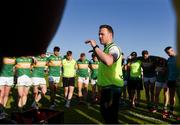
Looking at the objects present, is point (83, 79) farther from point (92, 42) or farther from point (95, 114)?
point (92, 42)

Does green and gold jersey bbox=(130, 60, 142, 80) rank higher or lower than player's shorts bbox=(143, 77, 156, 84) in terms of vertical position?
higher

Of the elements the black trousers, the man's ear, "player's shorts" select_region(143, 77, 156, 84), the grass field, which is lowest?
the grass field

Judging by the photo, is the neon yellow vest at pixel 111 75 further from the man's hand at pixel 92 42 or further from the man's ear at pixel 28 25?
the man's ear at pixel 28 25

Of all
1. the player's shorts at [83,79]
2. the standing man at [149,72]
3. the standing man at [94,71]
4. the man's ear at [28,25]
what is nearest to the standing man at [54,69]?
the player's shorts at [83,79]

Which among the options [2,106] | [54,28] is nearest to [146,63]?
[2,106]

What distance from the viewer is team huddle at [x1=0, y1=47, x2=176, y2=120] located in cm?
1033

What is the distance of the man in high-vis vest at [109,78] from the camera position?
5.40 meters

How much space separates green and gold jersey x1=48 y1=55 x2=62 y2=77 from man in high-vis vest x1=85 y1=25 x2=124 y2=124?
6.66 metres

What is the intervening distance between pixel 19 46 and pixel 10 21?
0.27 feet

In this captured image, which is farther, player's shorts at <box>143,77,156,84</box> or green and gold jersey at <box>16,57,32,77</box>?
player's shorts at <box>143,77,156,84</box>

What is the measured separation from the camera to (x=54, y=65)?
484 inches

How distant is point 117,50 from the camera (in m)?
5.46

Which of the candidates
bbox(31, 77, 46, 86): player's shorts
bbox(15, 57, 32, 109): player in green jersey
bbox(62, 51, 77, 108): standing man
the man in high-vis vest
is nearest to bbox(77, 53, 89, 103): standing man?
bbox(62, 51, 77, 108): standing man

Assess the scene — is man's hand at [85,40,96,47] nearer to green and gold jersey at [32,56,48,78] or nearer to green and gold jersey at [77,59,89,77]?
green and gold jersey at [32,56,48,78]
